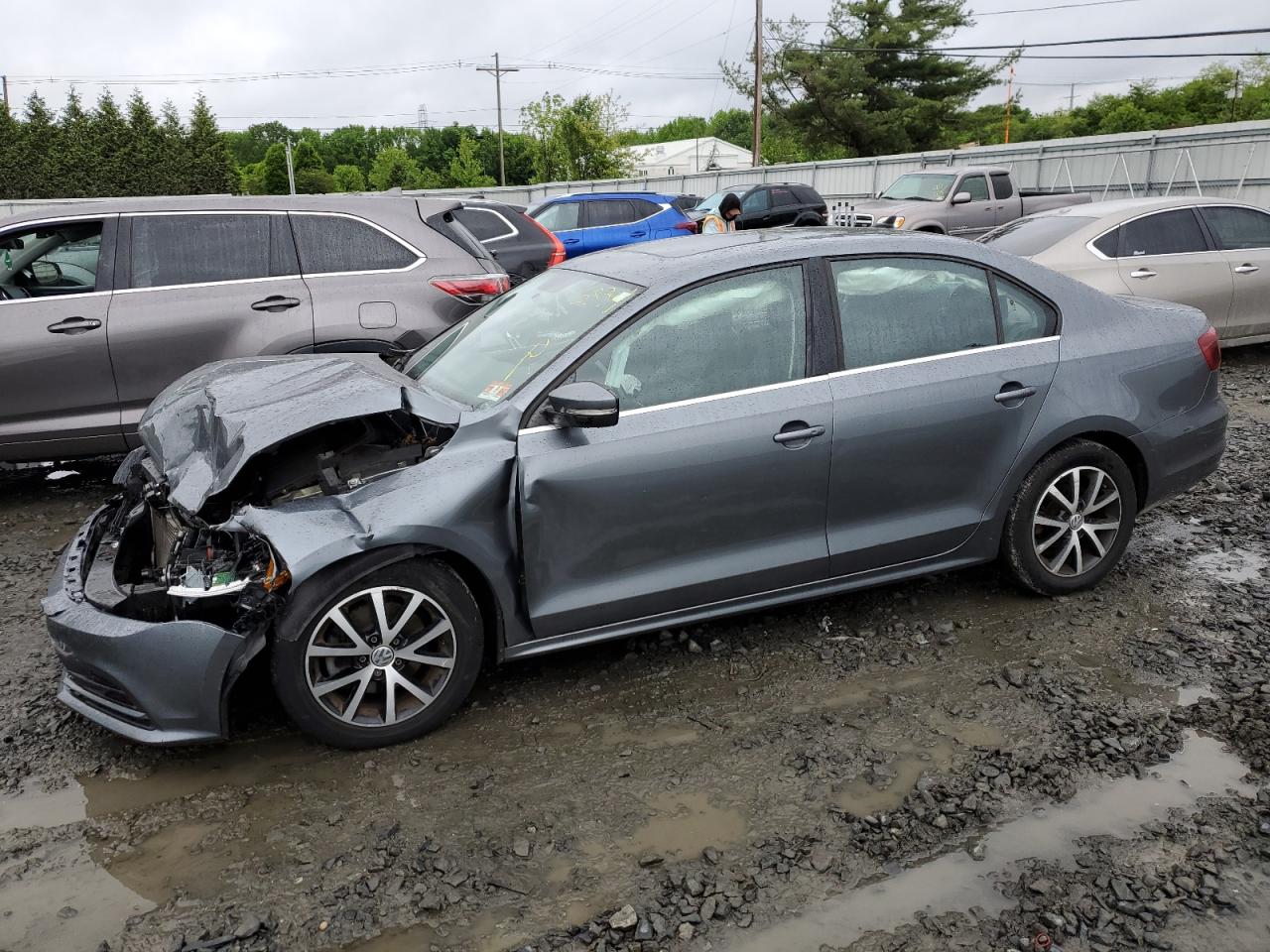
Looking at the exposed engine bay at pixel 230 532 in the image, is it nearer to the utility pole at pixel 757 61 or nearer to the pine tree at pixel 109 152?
the utility pole at pixel 757 61

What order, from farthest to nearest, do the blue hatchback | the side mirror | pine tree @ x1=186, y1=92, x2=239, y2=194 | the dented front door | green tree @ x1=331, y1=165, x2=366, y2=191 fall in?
green tree @ x1=331, y1=165, x2=366, y2=191 < pine tree @ x1=186, y1=92, x2=239, y2=194 < the blue hatchback < the dented front door < the side mirror

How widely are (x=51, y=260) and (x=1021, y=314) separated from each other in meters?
5.55

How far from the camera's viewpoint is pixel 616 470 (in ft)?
11.9

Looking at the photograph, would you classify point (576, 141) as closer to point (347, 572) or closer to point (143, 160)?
point (143, 160)

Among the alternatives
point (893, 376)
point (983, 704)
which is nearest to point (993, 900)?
point (983, 704)

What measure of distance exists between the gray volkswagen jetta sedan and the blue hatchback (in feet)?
42.2

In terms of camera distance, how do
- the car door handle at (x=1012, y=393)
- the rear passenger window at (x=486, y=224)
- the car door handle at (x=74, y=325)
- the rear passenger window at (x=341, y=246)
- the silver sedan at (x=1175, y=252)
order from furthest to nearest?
the rear passenger window at (x=486, y=224), the silver sedan at (x=1175, y=252), the rear passenger window at (x=341, y=246), the car door handle at (x=74, y=325), the car door handle at (x=1012, y=393)

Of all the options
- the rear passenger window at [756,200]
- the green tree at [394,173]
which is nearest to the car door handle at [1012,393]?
the rear passenger window at [756,200]

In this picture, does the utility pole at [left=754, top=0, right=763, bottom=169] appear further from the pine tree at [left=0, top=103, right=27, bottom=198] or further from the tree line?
the pine tree at [left=0, top=103, right=27, bottom=198]

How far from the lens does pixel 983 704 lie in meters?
3.80

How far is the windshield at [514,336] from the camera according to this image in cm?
386

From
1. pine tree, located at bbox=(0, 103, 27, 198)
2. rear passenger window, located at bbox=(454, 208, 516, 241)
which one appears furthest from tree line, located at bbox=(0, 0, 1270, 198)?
rear passenger window, located at bbox=(454, 208, 516, 241)

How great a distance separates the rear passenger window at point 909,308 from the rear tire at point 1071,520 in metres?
0.67

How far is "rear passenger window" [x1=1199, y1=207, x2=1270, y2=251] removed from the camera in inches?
363
